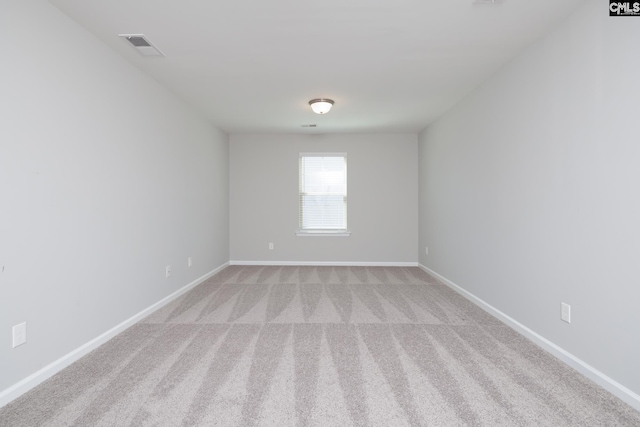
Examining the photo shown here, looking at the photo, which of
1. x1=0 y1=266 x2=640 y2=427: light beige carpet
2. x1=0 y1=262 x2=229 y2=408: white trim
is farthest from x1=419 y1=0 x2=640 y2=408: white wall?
x1=0 y1=262 x2=229 y2=408: white trim

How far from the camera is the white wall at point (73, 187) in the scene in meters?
1.77

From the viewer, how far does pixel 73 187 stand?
220 centimetres

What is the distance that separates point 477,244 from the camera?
344cm

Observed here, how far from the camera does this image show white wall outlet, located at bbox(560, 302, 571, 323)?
6.97ft

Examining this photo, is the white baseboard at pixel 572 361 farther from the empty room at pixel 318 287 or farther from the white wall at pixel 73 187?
the white wall at pixel 73 187

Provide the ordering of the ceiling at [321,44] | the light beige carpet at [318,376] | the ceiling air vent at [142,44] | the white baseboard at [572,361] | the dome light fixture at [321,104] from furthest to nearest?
1. the dome light fixture at [321,104]
2. the ceiling air vent at [142,44]
3. the ceiling at [321,44]
4. the white baseboard at [572,361]
5. the light beige carpet at [318,376]

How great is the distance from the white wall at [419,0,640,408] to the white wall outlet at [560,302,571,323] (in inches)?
1.3

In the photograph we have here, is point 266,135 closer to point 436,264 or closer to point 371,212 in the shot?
point 371,212

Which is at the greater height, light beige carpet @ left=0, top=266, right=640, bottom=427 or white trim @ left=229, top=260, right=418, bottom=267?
white trim @ left=229, top=260, right=418, bottom=267

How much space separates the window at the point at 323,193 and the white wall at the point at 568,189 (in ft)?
8.63

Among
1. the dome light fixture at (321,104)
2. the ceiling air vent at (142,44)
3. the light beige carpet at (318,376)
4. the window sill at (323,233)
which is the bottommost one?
the light beige carpet at (318,376)

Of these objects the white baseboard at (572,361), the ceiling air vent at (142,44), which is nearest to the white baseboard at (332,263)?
the white baseboard at (572,361)

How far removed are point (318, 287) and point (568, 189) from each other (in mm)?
2917

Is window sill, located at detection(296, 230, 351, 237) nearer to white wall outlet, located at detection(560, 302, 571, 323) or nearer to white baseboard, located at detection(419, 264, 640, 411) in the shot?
white baseboard, located at detection(419, 264, 640, 411)
